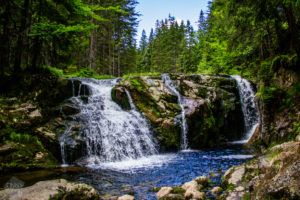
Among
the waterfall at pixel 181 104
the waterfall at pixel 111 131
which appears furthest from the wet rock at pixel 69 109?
the waterfall at pixel 181 104

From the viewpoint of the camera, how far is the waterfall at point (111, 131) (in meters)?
15.5

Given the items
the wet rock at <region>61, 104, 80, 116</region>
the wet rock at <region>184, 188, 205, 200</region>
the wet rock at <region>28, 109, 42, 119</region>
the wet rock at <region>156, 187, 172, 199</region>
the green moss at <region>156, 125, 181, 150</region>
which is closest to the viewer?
the wet rock at <region>184, 188, 205, 200</region>

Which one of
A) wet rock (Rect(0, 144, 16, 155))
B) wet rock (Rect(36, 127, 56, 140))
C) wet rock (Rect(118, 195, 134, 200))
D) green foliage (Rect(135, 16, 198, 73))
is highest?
green foliage (Rect(135, 16, 198, 73))

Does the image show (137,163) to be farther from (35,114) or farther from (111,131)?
(35,114)

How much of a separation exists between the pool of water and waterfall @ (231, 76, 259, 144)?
5216mm

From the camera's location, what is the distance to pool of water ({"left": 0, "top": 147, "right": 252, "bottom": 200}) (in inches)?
404

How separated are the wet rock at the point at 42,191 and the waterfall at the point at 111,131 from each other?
20.5 ft

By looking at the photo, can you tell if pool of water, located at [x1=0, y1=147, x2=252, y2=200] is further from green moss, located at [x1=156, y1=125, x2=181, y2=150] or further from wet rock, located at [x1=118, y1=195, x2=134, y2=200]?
green moss, located at [x1=156, y1=125, x2=181, y2=150]

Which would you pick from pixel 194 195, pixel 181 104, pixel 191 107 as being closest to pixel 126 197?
pixel 194 195

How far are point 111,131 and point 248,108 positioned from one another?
1020cm

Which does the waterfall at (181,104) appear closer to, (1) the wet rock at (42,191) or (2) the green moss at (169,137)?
(2) the green moss at (169,137)

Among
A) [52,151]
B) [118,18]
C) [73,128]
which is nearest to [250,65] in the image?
[73,128]

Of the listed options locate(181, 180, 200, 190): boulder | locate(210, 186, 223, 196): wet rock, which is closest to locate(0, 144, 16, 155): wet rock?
locate(181, 180, 200, 190): boulder

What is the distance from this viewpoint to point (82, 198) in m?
8.26
